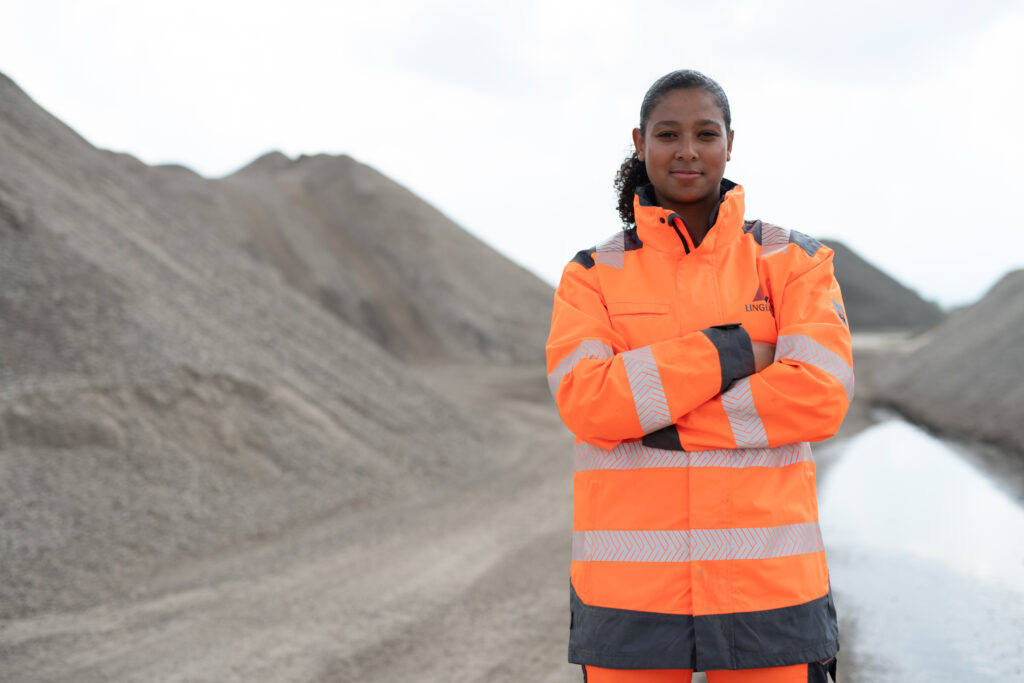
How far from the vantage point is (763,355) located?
2.23 meters

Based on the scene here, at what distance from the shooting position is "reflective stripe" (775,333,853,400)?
2.15 m

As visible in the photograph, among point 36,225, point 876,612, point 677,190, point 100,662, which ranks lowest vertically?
point 100,662

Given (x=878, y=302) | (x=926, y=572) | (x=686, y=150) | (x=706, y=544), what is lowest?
(x=926, y=572)

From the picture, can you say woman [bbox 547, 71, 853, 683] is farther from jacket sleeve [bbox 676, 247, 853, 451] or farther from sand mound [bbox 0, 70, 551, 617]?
sand mound [bbox 0, 70, 551, 617]

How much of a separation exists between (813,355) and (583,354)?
0.61m

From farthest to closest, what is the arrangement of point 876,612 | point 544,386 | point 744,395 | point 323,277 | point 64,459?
point 323,277, point 544,386, point 64,459, point 876,612, point 744,395

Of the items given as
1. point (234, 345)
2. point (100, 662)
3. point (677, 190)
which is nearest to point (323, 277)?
point (234, 345)

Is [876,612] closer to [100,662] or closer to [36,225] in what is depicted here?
[100,662]

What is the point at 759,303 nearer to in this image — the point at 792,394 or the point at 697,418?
the point at 792,394

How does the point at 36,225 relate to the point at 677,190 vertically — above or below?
above

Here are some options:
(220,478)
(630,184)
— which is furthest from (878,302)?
(630,184)

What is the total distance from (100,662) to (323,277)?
22211 mm

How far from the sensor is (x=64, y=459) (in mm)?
7305

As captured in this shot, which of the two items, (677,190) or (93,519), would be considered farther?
(93,519)
